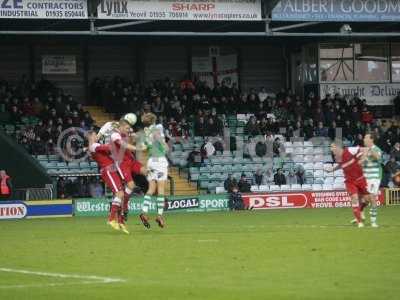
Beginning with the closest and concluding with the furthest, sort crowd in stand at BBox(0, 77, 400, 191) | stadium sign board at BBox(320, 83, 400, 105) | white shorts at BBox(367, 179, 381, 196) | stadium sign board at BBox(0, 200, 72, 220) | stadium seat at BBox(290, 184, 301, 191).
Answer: white shorts at BBox(367, 179, 381, 196) < stadium sign board at BBox(0, 200, 72, 220) < crowd in stand at BBox(0, 77, 400, 191) < stadium seat at BBox(290, 184, 301, 191) < stadium sign board at BBox(320, 83, 400, 105)

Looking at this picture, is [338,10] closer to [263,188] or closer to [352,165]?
[263,188]

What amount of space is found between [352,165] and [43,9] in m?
15.0

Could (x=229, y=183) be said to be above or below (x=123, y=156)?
below

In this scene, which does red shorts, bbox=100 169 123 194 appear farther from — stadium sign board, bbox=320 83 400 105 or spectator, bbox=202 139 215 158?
stadium sign board, bbox=320 83 400 105

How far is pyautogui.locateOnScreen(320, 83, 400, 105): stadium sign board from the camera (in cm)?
4841

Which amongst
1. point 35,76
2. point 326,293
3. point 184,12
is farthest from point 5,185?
point 326,293

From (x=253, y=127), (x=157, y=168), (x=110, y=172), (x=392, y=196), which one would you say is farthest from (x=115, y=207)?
(x=392, y=196)

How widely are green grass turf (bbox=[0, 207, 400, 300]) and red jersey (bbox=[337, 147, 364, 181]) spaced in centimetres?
122

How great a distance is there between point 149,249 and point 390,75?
3396 cm

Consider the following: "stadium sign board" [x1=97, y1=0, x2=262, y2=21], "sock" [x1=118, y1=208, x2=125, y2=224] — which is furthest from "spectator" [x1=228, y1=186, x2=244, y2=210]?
"sock" [x1=118, y1=208, x2=125, y2=224]

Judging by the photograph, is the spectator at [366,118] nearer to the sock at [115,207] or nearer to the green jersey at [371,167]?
the green jersey at [371,167]

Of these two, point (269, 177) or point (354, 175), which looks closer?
point (354, 175)


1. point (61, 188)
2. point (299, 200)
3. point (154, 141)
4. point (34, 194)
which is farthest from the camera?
point (299, 200)

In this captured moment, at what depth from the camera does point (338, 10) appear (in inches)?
1526
